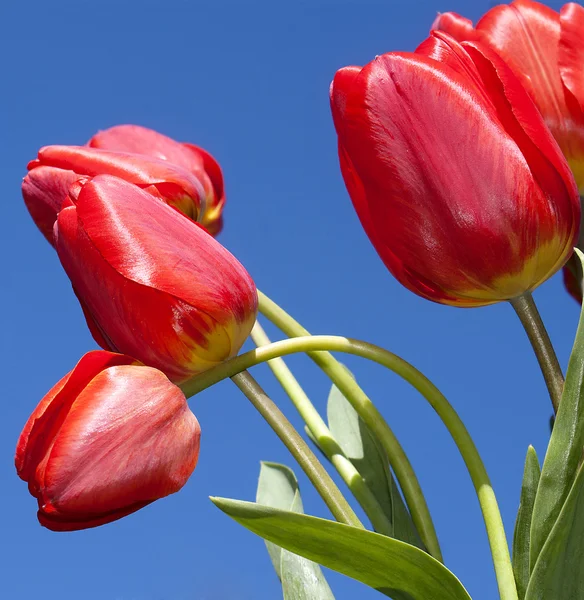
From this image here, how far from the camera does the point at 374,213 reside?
1.56 ft

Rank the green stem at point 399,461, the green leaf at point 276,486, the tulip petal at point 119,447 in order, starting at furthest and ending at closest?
1. the green leaf at point 276,486
2. the green stem at point 399,461
3. the tulip petal at point 119,447

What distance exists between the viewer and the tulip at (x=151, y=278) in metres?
0.46

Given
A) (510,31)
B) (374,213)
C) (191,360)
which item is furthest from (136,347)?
(510,31)

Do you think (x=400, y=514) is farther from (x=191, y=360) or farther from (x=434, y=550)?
(x=191, y=360)

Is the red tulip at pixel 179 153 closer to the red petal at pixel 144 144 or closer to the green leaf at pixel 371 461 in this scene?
the red petal at pixel 144 144

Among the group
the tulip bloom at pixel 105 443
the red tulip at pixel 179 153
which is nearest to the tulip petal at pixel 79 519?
the tulip bloom at pixel 105 443

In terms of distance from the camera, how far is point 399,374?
509mm

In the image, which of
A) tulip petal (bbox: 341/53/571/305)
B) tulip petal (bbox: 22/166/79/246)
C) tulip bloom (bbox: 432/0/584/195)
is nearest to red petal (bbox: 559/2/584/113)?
tulip bloom (bbox: 432/0/584/195)

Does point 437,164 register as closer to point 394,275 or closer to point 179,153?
point 394,275

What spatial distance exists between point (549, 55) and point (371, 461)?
0.93ft

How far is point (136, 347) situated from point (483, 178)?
0.19 m

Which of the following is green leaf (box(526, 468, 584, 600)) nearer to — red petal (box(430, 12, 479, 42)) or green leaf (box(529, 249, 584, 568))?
green leaf (box(529, 249, 584, 568))

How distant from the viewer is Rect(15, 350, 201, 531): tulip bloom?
0.42 meters

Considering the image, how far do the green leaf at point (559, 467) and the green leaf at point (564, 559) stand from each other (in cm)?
1
